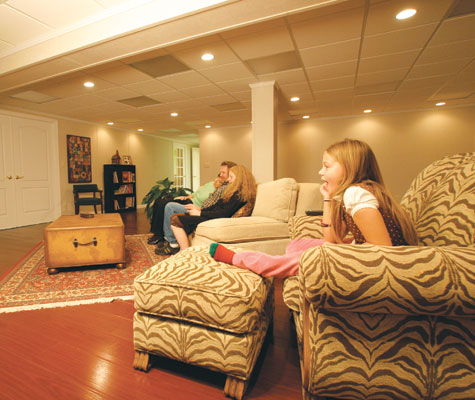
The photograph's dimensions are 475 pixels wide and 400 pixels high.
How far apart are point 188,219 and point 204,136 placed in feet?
18.5

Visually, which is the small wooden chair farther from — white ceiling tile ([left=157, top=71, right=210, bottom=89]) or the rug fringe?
the rug fringe

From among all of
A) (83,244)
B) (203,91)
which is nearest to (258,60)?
(203,91)

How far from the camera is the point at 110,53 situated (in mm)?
2781

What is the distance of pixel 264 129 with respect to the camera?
4098mm

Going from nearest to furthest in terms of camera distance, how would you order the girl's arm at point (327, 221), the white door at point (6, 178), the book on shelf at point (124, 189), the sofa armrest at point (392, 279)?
the sofa armrest at point (392, 279), the girl's arm at point (327, 221), the white door at point (6, 178), the book on shelf at point (124, 189)

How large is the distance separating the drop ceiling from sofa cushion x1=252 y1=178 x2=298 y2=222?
141 centimetres

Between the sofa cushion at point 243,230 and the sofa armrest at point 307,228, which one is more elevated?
the sofa armrest at point 307,228

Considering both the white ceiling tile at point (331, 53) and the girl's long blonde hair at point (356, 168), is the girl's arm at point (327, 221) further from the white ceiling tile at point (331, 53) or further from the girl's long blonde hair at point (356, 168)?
the white ceiling tile at point (331, 53)

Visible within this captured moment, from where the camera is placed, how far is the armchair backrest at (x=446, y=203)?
37.7 inches

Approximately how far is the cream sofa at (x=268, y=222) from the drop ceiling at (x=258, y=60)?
1475 mm

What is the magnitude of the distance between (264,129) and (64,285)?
3213mm

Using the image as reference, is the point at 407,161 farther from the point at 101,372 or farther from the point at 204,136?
the point at 101,372

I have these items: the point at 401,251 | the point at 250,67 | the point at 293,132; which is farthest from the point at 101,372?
the point at 293,132

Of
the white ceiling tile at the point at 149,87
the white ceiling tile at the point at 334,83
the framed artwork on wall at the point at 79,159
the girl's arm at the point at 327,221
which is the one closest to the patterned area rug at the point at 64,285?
the girl's arm at the point at 327,221
